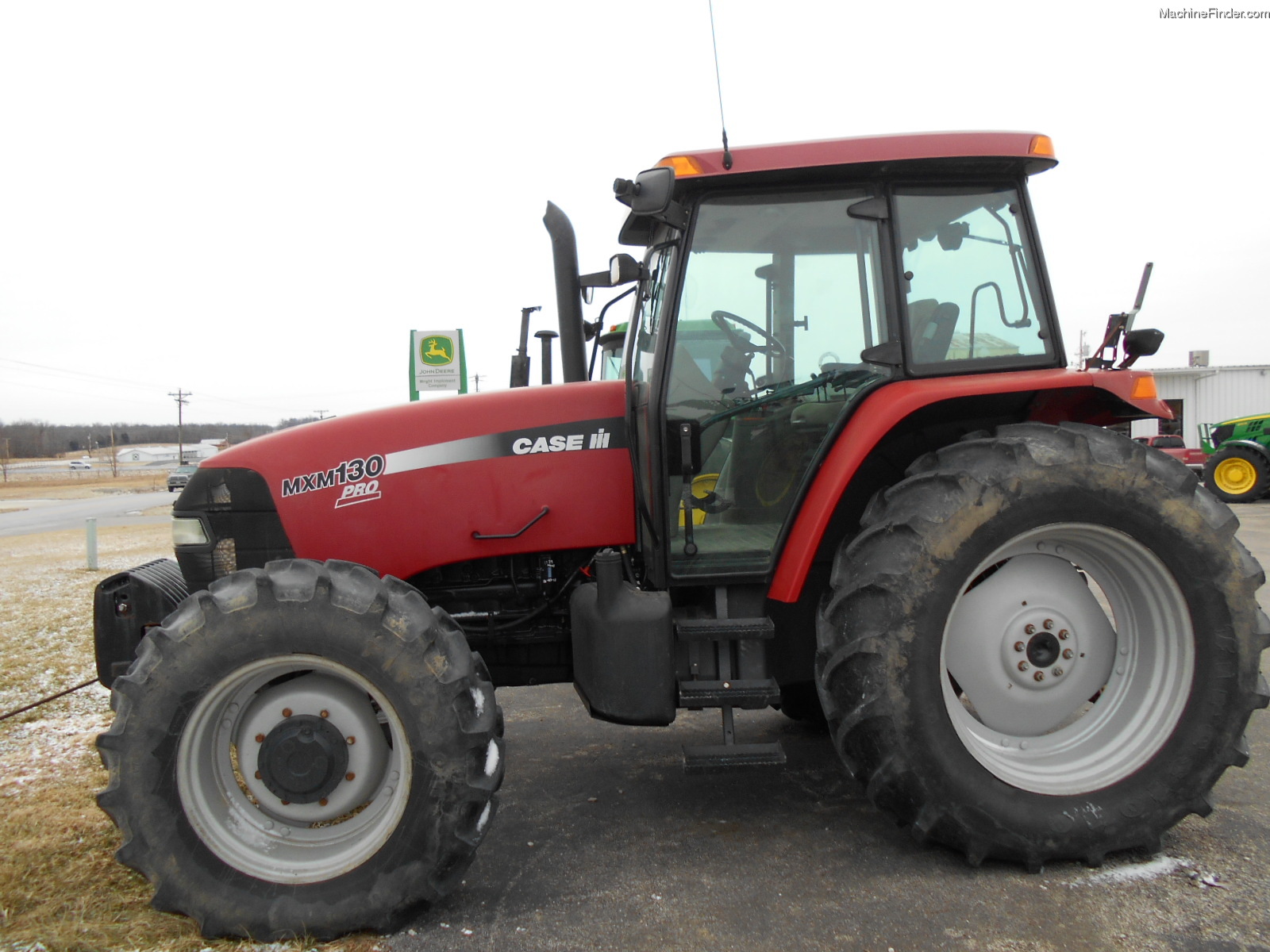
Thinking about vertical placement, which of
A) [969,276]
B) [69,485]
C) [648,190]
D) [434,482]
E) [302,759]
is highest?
[648,190]

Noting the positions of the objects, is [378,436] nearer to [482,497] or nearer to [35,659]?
[482,497]

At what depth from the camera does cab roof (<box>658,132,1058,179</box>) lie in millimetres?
2766

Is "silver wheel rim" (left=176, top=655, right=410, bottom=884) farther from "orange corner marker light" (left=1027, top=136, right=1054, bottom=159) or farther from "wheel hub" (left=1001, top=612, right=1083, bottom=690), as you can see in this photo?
"orange corner marker light" (left=1027, top=136, right=1054, bottom=159)

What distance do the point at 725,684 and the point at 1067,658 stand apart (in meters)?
1.15

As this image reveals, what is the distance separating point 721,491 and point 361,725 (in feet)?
4.56

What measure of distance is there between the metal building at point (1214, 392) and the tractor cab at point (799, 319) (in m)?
28.0

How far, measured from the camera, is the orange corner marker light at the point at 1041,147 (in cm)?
279

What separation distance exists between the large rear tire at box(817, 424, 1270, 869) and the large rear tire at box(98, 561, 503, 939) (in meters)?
1.16

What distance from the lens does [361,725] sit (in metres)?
2.53

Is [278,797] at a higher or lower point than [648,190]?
lower

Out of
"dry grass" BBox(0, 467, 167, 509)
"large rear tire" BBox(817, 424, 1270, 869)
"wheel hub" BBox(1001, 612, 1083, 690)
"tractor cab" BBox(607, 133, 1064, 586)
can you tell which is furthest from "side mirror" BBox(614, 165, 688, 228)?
"dry grass" BBox(0, 467, 167, 509)

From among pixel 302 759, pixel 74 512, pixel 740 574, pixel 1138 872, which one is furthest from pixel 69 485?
pixel 1138 872

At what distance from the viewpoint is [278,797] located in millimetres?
2527

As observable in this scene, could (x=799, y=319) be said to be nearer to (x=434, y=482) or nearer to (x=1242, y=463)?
(x=434, y=482)
